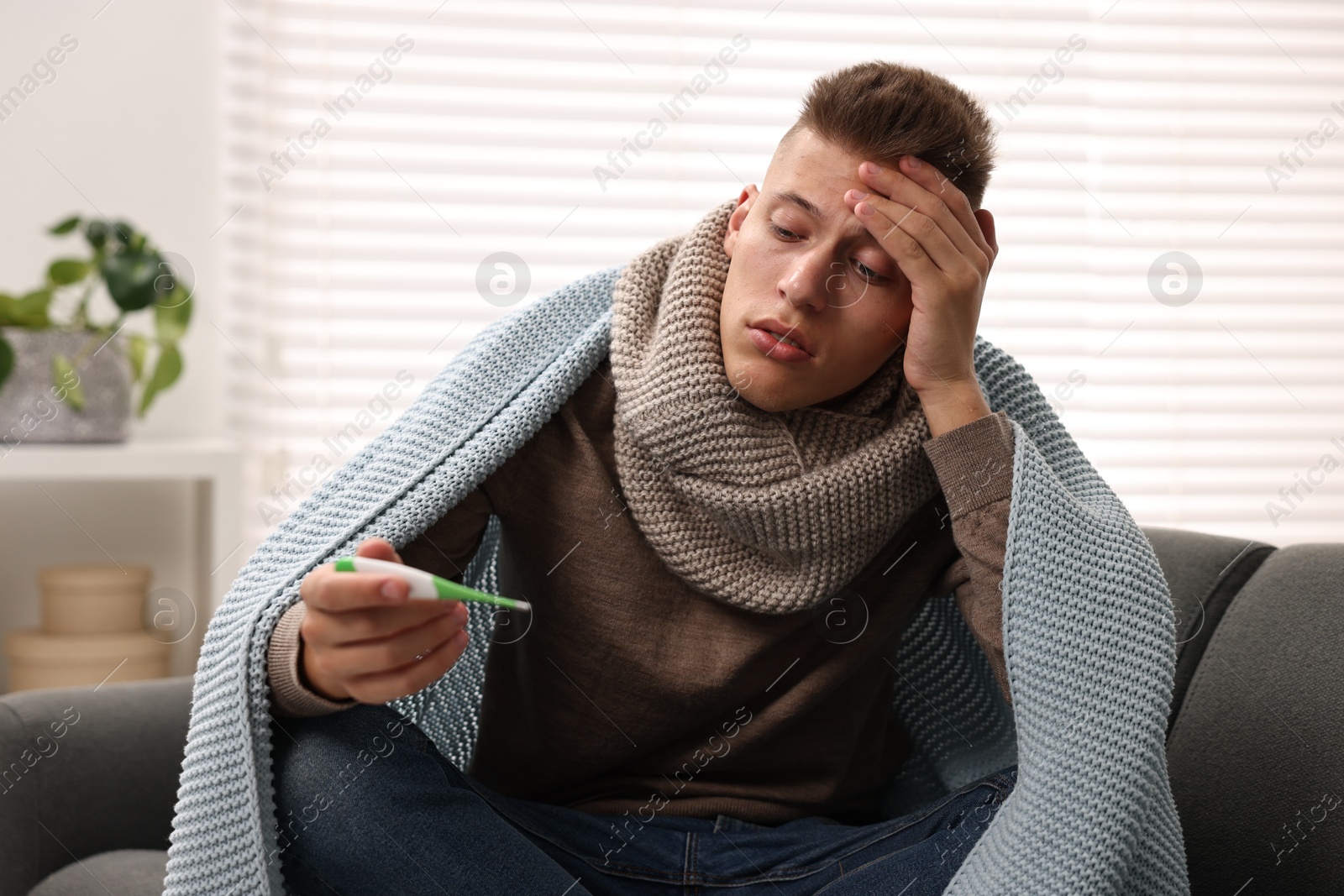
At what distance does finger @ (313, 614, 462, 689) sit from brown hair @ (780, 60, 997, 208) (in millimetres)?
525

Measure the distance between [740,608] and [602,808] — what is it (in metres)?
0.23

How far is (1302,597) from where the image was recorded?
100 centimetres

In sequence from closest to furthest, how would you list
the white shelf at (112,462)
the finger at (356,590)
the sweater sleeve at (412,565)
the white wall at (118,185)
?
the finger at (356,590) < the sweater sleeve at (412,565) < the white shelf at (112,462) < the white wall at (118,185)

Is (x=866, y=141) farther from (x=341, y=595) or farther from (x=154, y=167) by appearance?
(x=154, y=167)

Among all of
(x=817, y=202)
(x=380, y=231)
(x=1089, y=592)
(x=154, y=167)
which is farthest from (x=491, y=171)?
(x=1089, y=592)

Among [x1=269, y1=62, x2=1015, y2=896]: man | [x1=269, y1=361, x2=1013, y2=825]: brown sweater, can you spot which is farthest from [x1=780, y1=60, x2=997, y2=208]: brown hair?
[x1=269, y1=361, x2=1013, y2=825]: brown sweater

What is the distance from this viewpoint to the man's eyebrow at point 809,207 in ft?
3.06

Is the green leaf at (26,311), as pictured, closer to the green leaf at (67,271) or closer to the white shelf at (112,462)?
the green leaf at (67,271)

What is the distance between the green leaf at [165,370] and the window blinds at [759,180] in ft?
0.49

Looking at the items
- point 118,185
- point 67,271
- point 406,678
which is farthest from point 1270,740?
point 118,185

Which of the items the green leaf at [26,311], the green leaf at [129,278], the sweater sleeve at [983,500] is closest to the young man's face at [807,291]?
the sweater sleeve at [983,500]

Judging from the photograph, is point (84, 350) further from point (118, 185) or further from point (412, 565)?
point (412, 565)

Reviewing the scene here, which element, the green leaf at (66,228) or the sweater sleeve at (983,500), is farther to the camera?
the green leaf at (66,228)

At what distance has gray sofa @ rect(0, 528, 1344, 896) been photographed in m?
0.93
